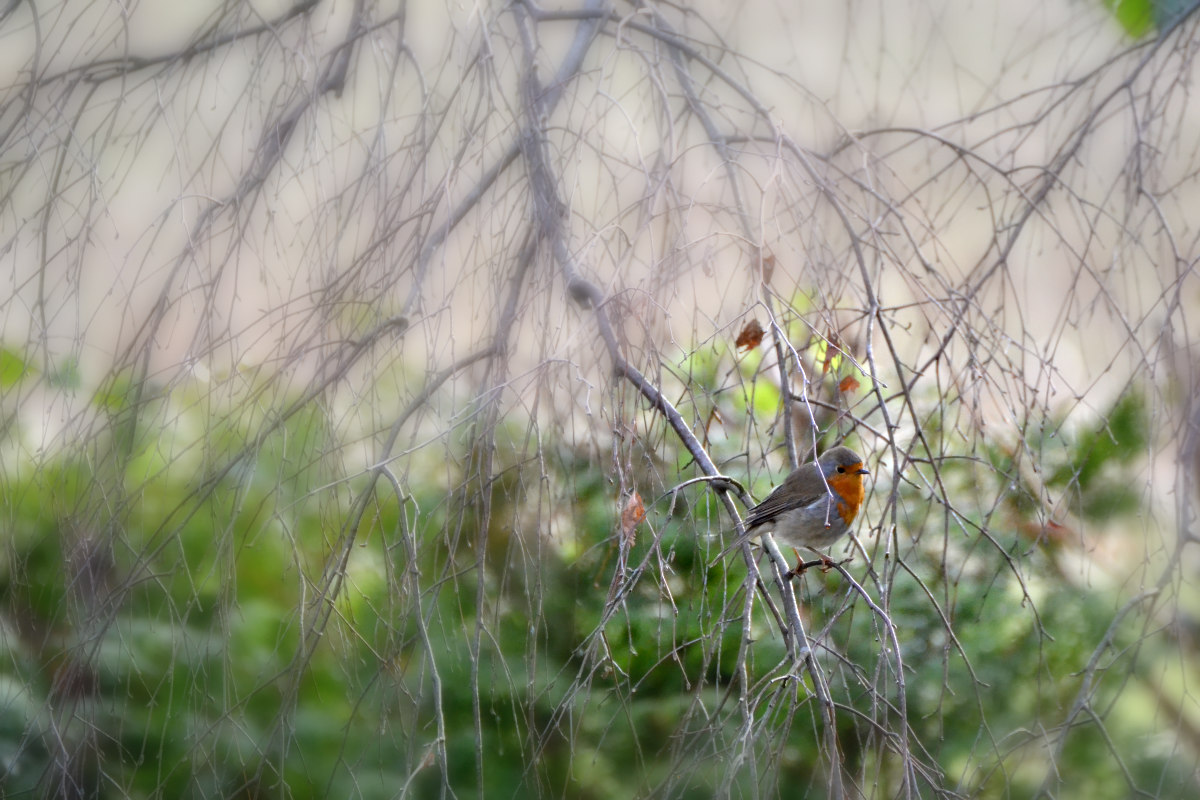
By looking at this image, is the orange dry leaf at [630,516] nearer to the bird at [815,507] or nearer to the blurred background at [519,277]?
the blurred background at [519,277]

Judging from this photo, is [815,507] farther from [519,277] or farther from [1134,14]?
[1134,14]

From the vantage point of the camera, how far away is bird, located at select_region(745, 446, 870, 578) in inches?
68.3

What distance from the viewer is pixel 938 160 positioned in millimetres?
1610

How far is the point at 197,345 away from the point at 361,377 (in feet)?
0.65

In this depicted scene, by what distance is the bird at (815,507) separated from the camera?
1735 mm

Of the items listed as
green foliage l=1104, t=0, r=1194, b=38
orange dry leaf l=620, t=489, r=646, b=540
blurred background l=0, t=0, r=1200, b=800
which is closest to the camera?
orange dry leaf l=620, t=489, r=646, b=540

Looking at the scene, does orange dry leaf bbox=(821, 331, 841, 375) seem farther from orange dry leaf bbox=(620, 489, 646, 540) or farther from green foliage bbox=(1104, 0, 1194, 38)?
green foliage bbox=(1104, 0, 1194, 38)

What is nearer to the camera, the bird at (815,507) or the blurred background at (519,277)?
the blurred background at (519,277)

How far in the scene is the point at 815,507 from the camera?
6.23 feet

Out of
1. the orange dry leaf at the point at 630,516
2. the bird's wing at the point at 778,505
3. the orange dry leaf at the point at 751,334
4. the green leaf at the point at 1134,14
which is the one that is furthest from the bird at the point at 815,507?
the green leaf at the point at 1134,14

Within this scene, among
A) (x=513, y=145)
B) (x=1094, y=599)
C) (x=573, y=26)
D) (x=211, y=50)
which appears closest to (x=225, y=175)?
(x=211, y=50)

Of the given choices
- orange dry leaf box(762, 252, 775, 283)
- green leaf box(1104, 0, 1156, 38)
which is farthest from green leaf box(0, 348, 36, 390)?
green leaf box(1104, 0, 1156, 38)

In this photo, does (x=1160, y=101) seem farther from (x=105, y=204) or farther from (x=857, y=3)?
(x=105, y=204)

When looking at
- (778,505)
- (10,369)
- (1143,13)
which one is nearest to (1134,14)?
(1143,13)
